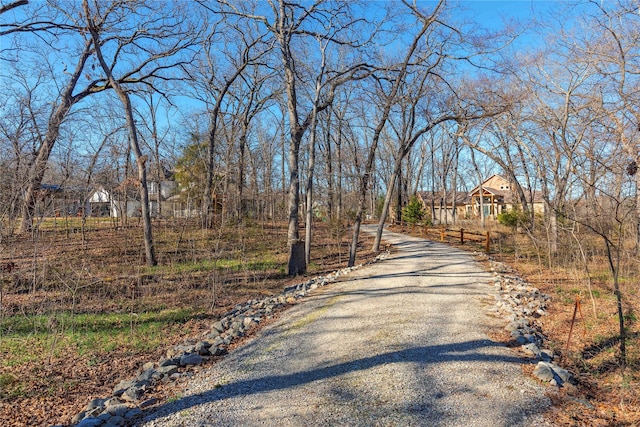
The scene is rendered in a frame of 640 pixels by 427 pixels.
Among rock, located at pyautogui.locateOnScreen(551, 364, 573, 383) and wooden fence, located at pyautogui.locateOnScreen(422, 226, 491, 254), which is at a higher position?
wooden fence, located at pyautogui.locateOnScreen(422, 226, 491, 254)

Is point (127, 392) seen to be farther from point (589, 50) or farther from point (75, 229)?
point (75, 229)

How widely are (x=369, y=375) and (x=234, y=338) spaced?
2512 millimetres

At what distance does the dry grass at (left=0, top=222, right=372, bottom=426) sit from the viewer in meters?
5.00

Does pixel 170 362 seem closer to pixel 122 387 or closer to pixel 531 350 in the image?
pixel 122 387

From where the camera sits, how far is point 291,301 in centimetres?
853

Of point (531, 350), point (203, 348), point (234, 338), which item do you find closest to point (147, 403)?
point (203, 348)

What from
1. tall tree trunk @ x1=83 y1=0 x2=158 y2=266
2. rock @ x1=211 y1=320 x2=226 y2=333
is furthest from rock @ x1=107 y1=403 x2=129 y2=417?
tall tree trunk @ x1=83 y1=0 x2=158 y2=266

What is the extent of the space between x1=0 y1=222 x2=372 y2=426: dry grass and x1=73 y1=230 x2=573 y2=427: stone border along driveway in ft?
1.46

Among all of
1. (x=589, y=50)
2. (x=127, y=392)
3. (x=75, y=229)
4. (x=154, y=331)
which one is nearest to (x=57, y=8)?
(x=75, y=229)

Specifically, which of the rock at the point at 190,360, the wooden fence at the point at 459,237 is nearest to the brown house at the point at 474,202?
the wooden fence at the point at 459,237

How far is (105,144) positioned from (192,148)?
33.6 ft

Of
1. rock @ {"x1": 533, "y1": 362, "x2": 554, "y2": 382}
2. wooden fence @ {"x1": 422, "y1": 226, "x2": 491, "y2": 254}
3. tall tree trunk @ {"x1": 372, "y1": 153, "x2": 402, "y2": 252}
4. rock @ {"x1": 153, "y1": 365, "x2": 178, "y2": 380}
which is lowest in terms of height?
rock @ {"x1": 153, "y1": 365, "x2": 178, "y2": 380}

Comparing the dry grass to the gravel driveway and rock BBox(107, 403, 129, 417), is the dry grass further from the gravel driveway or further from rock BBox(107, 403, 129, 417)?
the gravel driveway

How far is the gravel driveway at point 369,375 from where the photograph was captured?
3.70 meters
